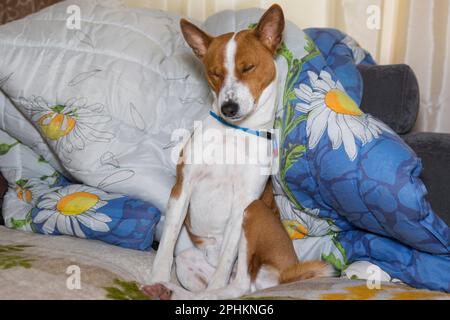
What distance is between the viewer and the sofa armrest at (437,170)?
1.53m

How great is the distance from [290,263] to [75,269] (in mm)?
584

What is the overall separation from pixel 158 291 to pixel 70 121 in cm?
64

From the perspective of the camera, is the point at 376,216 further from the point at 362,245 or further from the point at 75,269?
the point at 75,269

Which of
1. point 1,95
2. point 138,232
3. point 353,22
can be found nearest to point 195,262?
point 138,232

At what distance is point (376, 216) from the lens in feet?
4.69

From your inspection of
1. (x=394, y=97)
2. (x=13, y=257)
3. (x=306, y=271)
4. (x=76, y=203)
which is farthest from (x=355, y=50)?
(x=13, y=257)

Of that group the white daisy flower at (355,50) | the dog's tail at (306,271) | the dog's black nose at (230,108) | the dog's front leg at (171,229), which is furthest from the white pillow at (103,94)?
the white daisy flower at (355,50)

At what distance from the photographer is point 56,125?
66.4 inches

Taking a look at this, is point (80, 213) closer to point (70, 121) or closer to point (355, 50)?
point (70, 121)

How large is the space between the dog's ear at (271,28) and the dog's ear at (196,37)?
153 millimetres

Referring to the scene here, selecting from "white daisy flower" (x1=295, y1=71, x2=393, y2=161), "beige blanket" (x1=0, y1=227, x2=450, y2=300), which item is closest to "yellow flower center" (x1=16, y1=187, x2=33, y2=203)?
"beige blanket" (x1=0, y1=227, x2=450, y2=300)

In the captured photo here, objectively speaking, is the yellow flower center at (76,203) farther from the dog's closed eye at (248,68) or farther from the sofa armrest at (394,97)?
the sofa armrest at (394,97)

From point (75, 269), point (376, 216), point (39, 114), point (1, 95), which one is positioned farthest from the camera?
point (1, 95)

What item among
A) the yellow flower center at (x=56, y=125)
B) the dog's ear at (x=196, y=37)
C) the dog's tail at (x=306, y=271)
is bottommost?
the dog's tail at (x=306, y=271)
